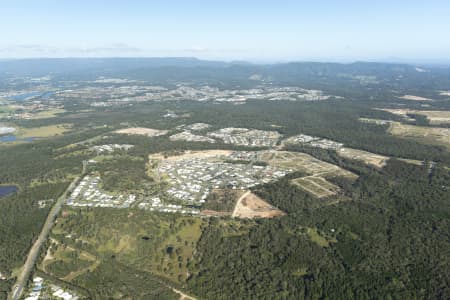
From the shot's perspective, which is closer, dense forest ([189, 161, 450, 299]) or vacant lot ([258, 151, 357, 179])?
dense forest ([189, 161, 450, 299])

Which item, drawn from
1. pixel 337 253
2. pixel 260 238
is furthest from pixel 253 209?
pixel 337 253

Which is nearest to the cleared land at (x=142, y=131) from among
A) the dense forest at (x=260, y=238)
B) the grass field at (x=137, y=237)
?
the dense forest at (x=260, y=238)

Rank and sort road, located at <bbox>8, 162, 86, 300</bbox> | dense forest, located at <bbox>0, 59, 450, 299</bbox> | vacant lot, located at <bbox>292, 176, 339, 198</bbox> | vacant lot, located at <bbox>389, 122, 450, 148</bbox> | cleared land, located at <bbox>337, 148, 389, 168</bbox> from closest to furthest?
road, located at <bbox>8, 162, 86, 300</bbox>, dense forest, located at <bbox>0, 59, 450, 299</bbox>, vacant lot, located at <bbox>292, 176, 339, 198</bbox>, cleared land, located at <bbox>337, 148, 389, 168</bbox>, vacant lot, located at <bbox>389, 122, 450, 148</bbox>

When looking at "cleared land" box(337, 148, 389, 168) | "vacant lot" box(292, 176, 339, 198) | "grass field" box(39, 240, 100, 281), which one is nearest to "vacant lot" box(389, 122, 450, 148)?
"cleared land" box(337, 148, 389, 168)

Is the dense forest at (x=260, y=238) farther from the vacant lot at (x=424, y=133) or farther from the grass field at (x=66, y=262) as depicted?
the vacant lot at (x=424, y=133)

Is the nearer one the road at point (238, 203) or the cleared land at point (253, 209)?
the road at point (238, 203)

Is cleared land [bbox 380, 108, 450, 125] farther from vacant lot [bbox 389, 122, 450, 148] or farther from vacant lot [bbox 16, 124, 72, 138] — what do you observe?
vacant lot [bbox 16, 124, 72, 138]
